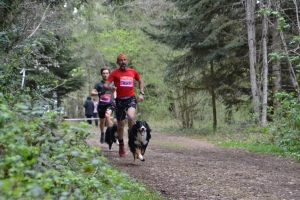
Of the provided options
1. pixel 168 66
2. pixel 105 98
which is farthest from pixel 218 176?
pixel 168 66

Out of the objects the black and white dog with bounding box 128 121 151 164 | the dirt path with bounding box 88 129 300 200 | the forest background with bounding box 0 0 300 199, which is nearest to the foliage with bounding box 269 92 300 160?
the forest background with bounding box 0 0 300 199

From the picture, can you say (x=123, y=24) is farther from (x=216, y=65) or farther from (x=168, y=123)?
(x=216, y=65)

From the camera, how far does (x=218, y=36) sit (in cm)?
1973

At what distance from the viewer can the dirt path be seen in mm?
6398

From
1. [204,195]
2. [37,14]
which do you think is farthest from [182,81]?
[204,195]

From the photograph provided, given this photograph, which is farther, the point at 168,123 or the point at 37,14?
the point at 168,123

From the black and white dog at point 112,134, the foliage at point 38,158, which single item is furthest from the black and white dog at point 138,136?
the foliage at point 38,158

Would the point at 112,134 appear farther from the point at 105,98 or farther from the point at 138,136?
the point at 138,136

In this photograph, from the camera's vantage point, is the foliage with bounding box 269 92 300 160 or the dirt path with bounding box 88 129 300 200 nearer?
the dirt path with bounding box 88 129 300 200

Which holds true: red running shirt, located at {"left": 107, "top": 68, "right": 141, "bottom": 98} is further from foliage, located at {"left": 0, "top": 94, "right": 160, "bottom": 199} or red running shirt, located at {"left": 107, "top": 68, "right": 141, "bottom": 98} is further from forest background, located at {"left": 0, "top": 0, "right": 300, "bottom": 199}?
foliage, located at {"left": 0, "top": 94, "right": 160, "bottom": 199}

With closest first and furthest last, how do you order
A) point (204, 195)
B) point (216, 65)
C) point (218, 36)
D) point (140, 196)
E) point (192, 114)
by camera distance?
point (140, 196) → point (204, 195) → point (218, 36) → point (216, 65) → point (192, 114)

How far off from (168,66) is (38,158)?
1885 cm

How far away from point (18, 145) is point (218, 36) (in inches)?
696

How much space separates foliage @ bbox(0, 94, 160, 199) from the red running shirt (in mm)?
5563
